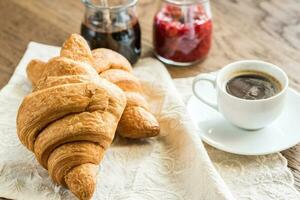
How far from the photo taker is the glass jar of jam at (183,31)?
125 cm

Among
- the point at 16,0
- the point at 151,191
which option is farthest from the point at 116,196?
the point at 16,0

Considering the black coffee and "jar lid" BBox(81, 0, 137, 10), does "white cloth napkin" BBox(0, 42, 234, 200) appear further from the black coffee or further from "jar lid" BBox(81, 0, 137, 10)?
"jar lid" BBox(81, 0, 137, 10)

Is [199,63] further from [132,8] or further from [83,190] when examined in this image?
Answer: [83,190]

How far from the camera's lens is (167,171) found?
0.99 m

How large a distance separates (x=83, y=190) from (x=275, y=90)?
40cm

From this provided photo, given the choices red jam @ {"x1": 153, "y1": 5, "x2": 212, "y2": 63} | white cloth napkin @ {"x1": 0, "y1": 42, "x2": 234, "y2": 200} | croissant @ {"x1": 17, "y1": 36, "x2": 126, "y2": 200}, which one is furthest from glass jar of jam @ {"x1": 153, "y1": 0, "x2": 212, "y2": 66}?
croissant @ {"x1": 17, "y1": 36, "x2": 126, "y2": 200}

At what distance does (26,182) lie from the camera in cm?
96

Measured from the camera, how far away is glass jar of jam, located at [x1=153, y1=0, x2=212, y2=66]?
1.25 m

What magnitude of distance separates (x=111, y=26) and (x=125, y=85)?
207 millimetres

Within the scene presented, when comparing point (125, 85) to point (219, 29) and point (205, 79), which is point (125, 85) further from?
point (219, 29)

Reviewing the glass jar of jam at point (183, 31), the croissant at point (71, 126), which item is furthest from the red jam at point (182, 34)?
the croissant at point (71, 126)

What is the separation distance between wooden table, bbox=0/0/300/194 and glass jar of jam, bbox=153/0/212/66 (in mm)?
30

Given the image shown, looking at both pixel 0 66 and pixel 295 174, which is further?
pixel 0 66

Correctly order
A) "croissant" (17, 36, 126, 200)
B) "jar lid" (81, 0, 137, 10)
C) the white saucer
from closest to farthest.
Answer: "croissant" (17, 36, 126, 200)
the white saucer
"jar lid" (81, 0, 137, 10)
